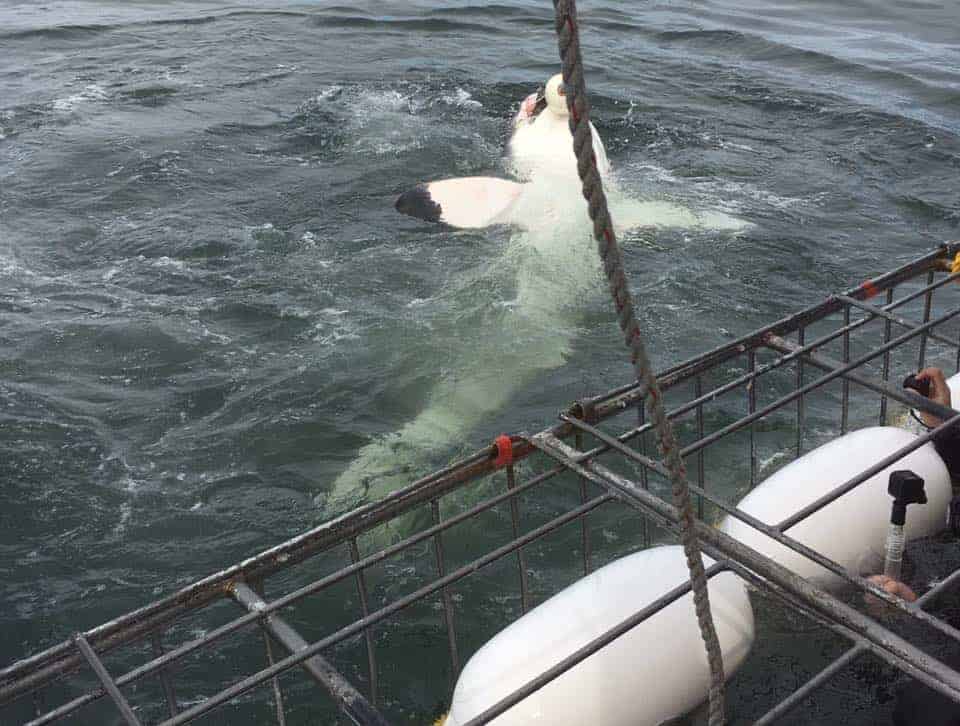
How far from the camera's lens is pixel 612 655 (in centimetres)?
365

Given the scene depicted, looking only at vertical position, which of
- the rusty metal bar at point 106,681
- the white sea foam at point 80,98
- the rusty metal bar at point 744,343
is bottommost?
the white sea foam at point 80,98

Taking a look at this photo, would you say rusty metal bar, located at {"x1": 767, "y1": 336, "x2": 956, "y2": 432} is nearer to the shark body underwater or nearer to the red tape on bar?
the red tape on bar

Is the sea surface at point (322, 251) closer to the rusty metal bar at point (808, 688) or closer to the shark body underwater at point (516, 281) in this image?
the shark body underwater at point (516, 281)

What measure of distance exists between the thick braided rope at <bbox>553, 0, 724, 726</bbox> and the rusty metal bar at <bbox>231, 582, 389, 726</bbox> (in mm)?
1333

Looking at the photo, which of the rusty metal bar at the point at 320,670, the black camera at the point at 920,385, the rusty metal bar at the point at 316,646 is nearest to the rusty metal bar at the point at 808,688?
the rusty metal bar at the point at 316,646

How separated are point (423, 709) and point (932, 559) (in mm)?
2397

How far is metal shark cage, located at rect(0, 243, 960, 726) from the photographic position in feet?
10.2

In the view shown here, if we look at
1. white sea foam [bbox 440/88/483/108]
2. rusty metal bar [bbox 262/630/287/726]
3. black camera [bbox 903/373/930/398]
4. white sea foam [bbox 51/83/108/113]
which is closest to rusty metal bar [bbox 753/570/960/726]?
rusty metal bar [bbox 262/630/287/726]

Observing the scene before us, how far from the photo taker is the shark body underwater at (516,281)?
673 centimetres

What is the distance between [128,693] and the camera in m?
4.98

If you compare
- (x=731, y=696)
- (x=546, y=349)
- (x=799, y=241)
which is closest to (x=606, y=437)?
(x=731, y=696)

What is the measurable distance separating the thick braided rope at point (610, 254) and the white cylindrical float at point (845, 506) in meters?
2.50

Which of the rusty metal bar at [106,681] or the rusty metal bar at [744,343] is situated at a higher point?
the rusty metal bar at [744,343]

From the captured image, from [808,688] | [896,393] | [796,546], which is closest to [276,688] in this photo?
[808,688]
